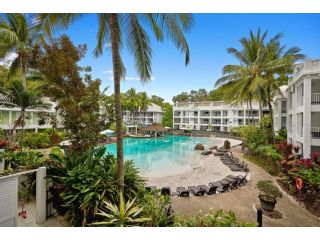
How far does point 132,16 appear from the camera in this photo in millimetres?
5250

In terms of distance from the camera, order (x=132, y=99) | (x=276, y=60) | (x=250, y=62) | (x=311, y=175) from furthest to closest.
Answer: (x=132, y=99), (x=250, y=62), (x=276, y=60), (x=311, y=175)

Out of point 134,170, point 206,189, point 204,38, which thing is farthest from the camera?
point 206,189

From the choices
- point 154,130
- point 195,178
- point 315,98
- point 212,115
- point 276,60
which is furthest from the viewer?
point 212,115

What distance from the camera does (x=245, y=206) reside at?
6.80 metres

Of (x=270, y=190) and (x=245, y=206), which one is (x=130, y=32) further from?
(x=245, y=206)

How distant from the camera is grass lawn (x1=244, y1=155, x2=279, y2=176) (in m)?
11.2

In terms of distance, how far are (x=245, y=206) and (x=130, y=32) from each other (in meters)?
7.23

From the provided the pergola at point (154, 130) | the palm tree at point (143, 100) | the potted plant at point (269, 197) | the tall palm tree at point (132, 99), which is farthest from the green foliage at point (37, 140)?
the potted plant at point (269, 197)

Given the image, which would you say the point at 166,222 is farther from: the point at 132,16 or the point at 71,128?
the point at 132,16

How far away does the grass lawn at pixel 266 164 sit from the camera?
1116cm

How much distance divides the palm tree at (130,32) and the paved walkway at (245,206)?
3386 millimetres

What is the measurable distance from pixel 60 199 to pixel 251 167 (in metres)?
11.9

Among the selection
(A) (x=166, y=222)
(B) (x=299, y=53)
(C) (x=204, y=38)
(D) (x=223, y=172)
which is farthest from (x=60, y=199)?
(B) (x=299, y=53)

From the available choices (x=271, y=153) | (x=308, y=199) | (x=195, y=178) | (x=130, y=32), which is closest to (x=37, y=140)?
(x=195, y=178)
